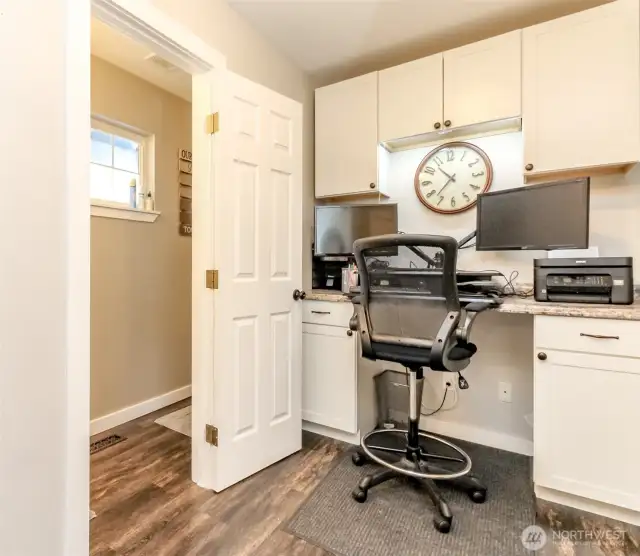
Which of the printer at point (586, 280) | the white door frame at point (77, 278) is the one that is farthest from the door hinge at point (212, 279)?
the printer at point (586, 280)

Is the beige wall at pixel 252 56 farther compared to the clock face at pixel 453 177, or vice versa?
the clock face at pixel 453 177

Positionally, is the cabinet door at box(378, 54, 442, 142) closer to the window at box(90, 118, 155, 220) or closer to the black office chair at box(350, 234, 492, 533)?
the black office chair at box(350, 234, 492, 533)

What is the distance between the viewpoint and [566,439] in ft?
5.01

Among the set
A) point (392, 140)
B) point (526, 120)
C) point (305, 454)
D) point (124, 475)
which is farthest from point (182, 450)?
point (526, 120)

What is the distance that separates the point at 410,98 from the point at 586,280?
1407 millimetres

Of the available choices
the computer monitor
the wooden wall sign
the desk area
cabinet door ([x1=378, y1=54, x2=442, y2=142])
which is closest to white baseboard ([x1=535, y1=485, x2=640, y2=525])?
the desk area

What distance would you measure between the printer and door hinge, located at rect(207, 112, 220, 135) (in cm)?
164

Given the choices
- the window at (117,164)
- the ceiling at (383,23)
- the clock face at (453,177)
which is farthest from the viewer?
the window at (117,164)

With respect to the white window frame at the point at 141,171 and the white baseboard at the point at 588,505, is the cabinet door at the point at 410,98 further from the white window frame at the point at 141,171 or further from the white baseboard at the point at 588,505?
the white baseboard at the point at 588,505

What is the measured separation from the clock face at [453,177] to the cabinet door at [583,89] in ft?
1.14

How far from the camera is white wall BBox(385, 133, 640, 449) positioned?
6.25ft

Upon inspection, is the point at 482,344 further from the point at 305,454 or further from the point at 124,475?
the point at 124,475

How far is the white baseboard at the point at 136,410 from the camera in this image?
2326mm

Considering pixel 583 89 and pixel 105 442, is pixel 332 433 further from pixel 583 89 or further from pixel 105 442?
pixel 583 89
